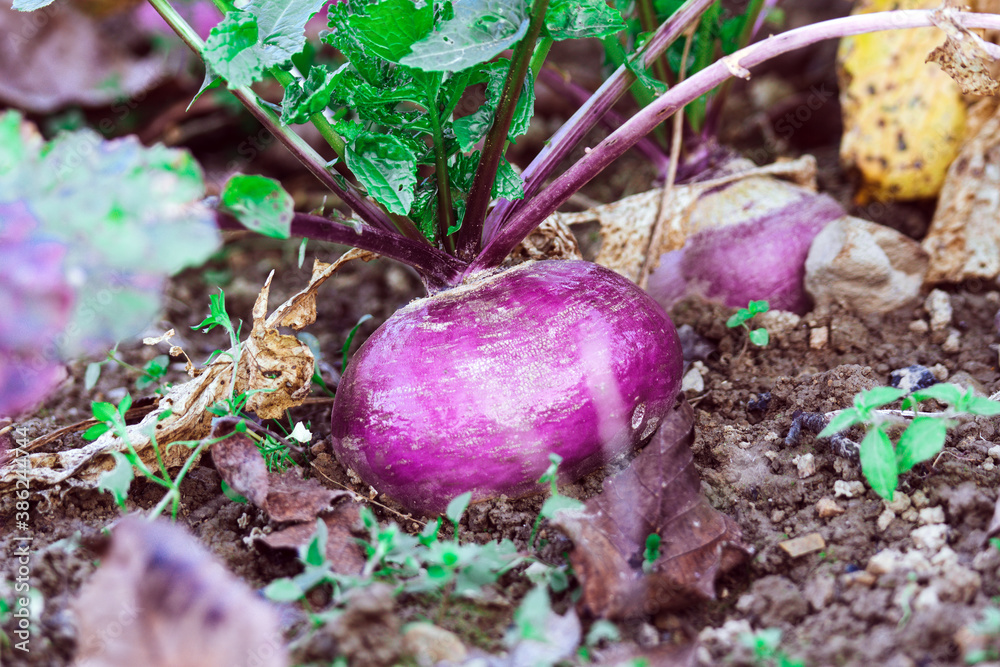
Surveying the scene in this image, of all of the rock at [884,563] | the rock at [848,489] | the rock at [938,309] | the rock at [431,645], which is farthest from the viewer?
the rock at [938,309]

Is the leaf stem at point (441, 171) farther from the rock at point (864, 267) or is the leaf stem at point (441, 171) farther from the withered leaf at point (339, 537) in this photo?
the rock at point (864, 267)

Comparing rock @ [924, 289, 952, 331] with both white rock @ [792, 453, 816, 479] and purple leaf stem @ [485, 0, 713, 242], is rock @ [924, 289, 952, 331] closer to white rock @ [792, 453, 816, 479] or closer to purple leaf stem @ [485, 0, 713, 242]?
white rock @ [792, 453, 816, 479]

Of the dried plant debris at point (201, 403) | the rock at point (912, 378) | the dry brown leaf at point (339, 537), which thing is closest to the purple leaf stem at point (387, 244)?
the dried plant debris at point (201, 403)

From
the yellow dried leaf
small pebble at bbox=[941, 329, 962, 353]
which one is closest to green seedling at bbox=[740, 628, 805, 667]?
small pebble at bbox=[941, 329, 962, 353]

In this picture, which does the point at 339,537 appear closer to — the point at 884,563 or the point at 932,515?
the point at 884,563

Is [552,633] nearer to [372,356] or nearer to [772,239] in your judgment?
[372,356]

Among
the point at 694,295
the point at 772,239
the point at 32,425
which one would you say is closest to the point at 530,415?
the point at 694,295
